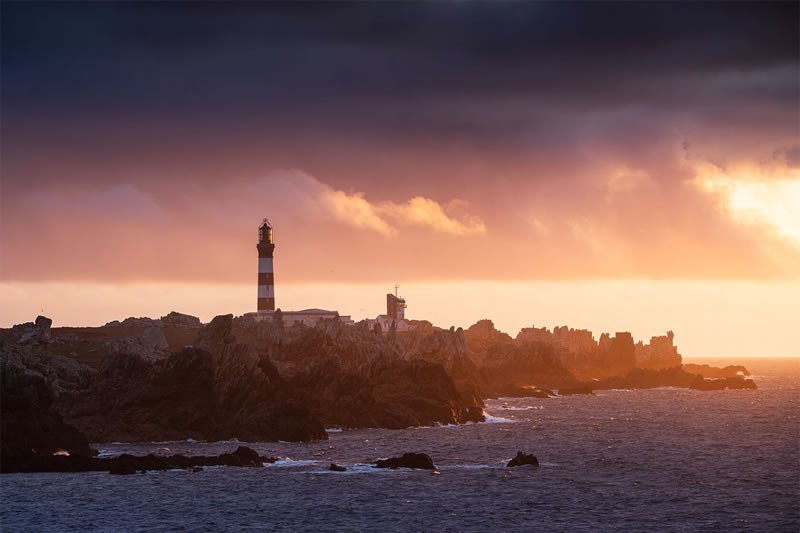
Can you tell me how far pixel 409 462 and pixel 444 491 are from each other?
38.9 feet

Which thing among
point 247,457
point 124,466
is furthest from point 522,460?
point 124,466

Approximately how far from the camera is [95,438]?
4604 inches

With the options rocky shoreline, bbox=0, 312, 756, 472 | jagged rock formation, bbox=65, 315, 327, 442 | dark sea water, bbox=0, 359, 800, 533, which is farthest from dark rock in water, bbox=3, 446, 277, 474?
jagged rock formation, bbox=65, 315, 327, 442

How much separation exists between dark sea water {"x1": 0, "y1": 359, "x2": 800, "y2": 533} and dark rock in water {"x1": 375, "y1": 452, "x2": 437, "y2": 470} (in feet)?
4.95

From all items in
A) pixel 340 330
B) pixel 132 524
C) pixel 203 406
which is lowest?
pixel 132 524

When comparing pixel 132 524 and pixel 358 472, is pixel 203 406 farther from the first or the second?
pixel 132 524

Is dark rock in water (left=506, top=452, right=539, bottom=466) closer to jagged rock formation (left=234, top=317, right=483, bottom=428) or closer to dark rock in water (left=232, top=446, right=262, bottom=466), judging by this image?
dark rock in water (left=232, top=446, right=262, bottom=466)

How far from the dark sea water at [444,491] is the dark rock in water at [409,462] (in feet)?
4.95

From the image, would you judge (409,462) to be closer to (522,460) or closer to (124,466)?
(522,460)

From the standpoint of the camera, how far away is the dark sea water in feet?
249

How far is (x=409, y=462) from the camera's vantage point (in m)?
101

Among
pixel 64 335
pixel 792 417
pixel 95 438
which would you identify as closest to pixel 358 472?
pixel 95 438

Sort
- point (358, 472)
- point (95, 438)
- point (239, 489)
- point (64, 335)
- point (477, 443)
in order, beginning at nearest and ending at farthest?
point (239, 489) → point (358, 472) → point (95, 438) → point (477, 443) → point (64, 335)

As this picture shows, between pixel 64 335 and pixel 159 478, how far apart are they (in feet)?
310
